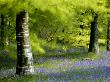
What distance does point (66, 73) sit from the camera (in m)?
13.4

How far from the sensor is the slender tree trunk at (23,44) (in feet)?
45.4

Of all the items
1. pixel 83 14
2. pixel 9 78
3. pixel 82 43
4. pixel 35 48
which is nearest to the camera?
pixel 9 78

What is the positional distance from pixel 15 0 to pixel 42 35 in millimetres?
27884

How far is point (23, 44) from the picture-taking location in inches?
548

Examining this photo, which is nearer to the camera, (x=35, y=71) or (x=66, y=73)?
(x=66, y=73)

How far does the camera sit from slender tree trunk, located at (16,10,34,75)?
45.4 ft

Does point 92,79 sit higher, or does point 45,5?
point 45,5

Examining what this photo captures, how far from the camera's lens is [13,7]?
1114cm

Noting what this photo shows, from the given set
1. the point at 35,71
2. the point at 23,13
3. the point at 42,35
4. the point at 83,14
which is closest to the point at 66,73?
the point at 35,71

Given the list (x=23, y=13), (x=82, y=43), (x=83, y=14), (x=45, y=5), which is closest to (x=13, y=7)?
(x=45, y=5)

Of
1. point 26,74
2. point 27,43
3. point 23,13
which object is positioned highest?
point 23,13

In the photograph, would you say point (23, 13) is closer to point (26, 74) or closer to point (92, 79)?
point (26, 74)

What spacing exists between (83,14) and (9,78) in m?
11.0

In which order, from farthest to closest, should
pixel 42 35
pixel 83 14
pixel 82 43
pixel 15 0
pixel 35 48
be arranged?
1. pixel 42 35
2. pixel 82 43
3. pixel 83 14
4. pixel 35 48
5. pixel 15 0
